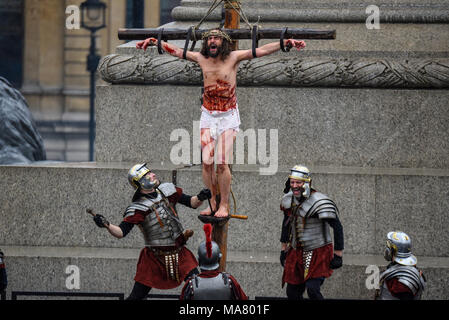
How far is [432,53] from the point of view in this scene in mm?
15094

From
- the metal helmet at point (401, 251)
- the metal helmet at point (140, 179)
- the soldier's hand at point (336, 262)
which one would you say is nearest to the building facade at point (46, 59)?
the metal helmet at point (140, 179)

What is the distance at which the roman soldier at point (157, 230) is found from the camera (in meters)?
12.4

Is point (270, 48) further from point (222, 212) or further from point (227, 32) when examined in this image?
point (222, 212)

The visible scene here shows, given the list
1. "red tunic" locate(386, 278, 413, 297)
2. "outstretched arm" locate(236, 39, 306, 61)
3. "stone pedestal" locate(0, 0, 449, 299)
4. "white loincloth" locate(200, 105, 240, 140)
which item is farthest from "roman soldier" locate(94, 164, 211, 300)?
"red tunic" locate(386, 278, 413, 297)

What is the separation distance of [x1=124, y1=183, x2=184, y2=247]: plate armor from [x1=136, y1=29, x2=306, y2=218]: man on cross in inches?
24.7

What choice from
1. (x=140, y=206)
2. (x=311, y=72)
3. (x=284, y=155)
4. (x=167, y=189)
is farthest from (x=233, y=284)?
(x=311, y=72)

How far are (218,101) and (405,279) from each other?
249cm

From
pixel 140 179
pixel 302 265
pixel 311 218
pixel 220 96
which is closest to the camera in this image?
pixel 220 96

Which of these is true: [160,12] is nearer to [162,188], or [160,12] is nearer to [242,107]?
[242,107]

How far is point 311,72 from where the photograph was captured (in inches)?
585

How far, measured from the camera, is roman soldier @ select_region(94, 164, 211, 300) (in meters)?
12.4

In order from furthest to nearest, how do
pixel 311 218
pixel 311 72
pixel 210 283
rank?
pixel 311 72 → pixel 311 218 → pixel 210 283

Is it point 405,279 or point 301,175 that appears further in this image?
point 301,175

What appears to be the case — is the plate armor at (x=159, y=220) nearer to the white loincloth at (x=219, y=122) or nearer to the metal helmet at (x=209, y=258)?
the white loincloth at (x=219, y=122)
